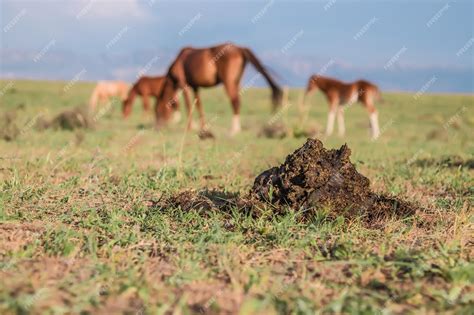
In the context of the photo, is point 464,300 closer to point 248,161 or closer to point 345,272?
point 345,272

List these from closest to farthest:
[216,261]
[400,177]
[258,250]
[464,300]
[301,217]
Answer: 1. [464,300]
2. [216,261]
3. [258,250]
4. [301,217]
5. [400,177]

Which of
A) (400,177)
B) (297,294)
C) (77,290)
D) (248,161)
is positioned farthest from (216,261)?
(248,161)

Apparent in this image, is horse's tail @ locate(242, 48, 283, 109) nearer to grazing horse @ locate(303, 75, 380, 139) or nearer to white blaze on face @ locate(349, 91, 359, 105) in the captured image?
grazing horse @ locate(303, 75, 380, 139)

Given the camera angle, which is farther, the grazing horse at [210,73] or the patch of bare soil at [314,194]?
the grazing horse at [210,73]

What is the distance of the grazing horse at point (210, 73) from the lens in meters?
13.6

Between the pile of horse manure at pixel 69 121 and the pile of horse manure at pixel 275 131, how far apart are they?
4291mm

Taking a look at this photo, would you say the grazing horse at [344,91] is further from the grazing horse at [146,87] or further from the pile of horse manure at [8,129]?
the pile of horse manure at [8,129]

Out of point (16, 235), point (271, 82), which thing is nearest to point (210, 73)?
point (271, 82)

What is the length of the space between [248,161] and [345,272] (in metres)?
4.51

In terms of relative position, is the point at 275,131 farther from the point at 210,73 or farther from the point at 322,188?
the point at 322,188

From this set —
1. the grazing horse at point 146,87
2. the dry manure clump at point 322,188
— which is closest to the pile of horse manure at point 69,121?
the grazing horse at point 146,87

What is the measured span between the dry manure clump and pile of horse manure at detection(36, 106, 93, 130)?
9.37m

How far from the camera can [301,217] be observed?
359 centimetres

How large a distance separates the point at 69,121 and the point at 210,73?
4.11 metres
